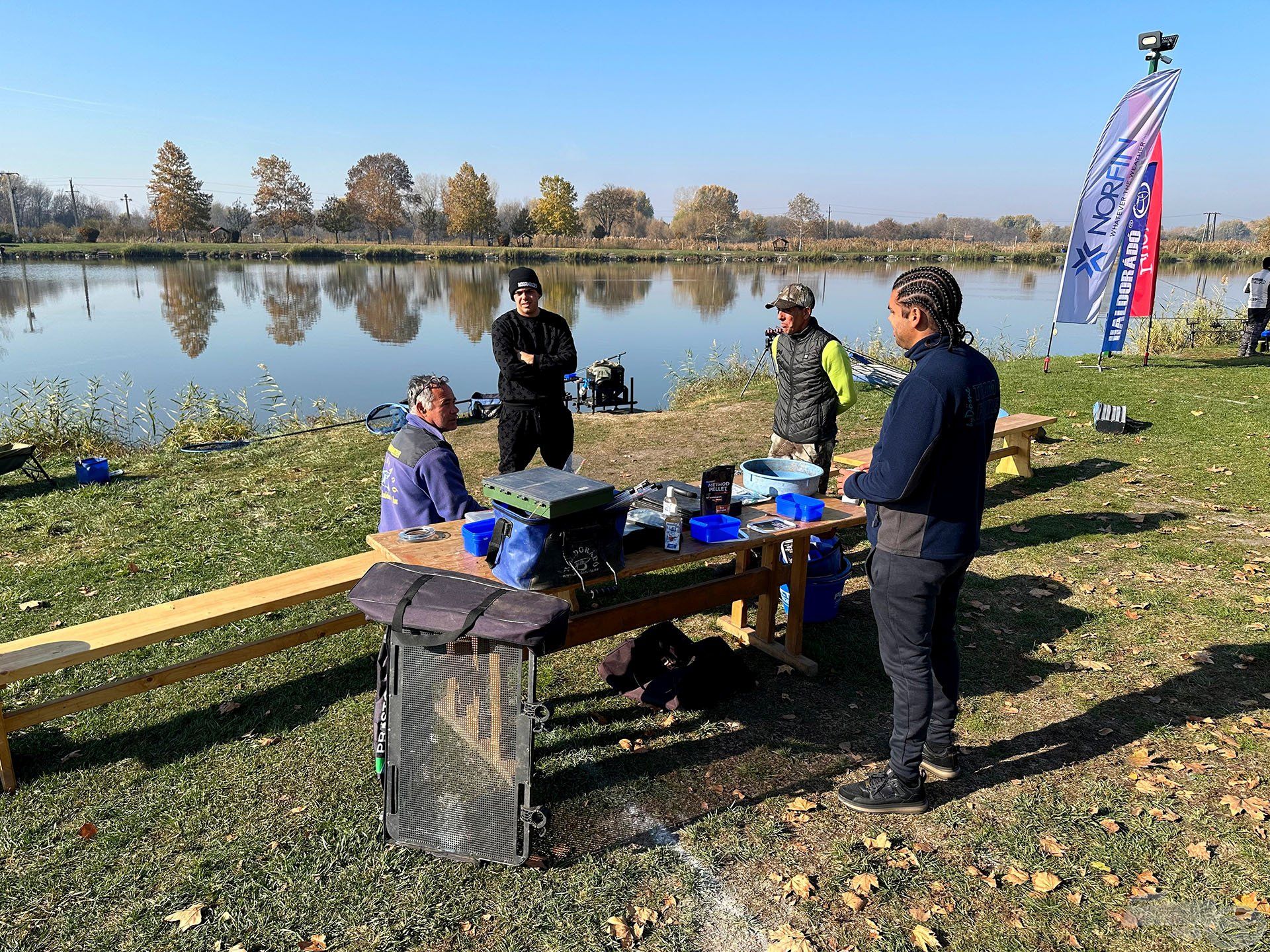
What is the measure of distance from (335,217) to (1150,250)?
7852 centimetres

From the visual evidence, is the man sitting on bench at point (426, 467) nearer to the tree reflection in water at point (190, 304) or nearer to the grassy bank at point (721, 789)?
the grassy bank at point (721, 789)

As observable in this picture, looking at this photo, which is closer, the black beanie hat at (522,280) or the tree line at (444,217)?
the black beanie hat at (522,280)

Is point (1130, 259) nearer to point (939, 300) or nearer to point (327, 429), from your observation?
point (939, 300)

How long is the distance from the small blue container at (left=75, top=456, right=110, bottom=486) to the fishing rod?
1348 millimetres

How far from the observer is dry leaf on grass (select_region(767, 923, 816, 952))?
2.49 metres

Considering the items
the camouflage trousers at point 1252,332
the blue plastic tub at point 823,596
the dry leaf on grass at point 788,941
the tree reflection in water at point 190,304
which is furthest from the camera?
the tree reflection in water at point 190,304

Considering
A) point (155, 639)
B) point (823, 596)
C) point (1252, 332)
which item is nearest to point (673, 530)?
point (823, 596)

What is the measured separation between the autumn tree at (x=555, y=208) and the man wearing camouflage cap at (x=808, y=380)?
237ft

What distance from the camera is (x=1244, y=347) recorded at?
45.4ft

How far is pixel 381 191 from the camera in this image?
8394cm

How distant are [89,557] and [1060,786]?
21.0ft

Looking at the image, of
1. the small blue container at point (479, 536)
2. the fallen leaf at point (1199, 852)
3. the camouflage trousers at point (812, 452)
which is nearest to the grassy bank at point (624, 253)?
the camouflage trousers at point (812, 452)

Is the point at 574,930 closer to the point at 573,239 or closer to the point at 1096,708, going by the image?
the point at 1096,708

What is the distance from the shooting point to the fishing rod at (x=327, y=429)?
30.2 feet
